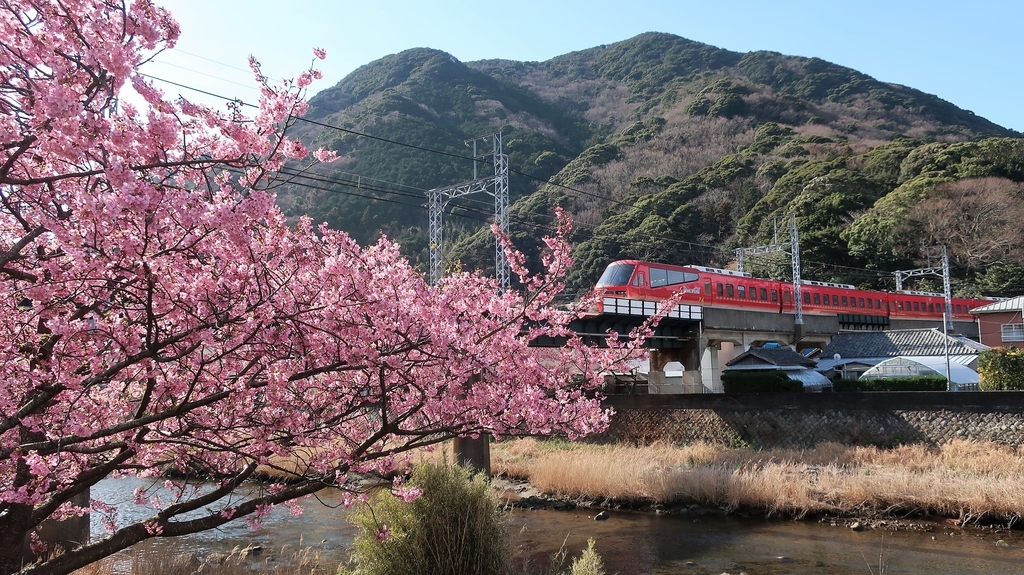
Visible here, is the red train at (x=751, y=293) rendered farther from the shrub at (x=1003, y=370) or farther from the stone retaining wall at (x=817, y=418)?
the shrub at (x=1003, y=370)

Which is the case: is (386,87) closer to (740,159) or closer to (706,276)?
(740,159)

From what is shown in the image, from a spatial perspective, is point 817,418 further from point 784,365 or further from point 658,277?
point 658,277

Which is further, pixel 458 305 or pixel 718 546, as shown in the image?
pixel 718 546

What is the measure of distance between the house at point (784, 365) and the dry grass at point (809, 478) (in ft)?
18.4

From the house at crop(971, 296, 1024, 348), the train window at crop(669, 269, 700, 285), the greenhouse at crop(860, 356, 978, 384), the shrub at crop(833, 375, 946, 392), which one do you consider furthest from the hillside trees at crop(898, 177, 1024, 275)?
the shrub at crop(833, 375, 946, 392)

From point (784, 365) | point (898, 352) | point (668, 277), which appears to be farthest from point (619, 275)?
point (898, 352)

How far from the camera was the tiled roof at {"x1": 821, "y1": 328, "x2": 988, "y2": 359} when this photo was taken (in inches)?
1125

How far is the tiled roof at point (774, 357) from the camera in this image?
27.2 meters

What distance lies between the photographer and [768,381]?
2489 cm

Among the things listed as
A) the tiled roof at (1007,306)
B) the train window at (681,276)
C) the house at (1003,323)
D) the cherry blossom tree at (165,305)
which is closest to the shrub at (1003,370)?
the house at (1003,323)

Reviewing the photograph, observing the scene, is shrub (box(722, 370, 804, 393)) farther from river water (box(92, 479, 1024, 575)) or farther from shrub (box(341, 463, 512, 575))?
shrub (box(341, 463, 512, 575))

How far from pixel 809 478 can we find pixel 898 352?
656 inches

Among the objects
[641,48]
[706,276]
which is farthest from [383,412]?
[641,48]

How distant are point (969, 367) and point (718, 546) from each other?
62.8 feet
